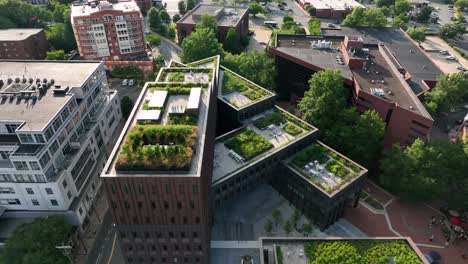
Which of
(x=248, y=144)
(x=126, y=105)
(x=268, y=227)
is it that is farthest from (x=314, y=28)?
(x=268, y=227)

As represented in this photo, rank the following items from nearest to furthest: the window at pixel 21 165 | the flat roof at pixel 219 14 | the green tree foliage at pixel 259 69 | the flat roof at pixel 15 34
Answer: the window at pixel 21 165, the green tree foliage at pixel 259 69, the flat roof at pixel 15 34, the flat roof at pixel 219 14

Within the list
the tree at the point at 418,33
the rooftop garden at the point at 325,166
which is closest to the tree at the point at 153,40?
the rooftop garden at the point at 325,166

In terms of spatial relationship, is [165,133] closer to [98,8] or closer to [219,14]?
[98,8]

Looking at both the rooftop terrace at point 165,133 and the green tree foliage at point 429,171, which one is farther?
the green tree foliage at point 429,171

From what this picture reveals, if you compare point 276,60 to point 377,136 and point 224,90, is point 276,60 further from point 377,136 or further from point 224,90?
point 377,136

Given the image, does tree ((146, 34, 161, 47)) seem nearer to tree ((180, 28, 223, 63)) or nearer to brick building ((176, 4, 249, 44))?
brick building ((176, 4, 249, 44))

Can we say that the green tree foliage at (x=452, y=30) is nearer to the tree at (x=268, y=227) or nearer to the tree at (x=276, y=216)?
the tree at (x=276, y=216)

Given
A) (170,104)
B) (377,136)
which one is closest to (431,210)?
(377,136)
